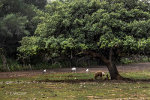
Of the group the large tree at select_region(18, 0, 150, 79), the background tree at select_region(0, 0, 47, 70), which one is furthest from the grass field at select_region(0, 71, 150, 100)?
the background tree at select_region(0, 0, 47, 70)

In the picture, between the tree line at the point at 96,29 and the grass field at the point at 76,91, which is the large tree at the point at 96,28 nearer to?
the tree line at the point at 96,29

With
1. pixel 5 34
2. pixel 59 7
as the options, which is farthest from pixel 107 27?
pixel 5 34

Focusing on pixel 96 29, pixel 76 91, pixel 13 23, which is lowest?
pixel 76 91

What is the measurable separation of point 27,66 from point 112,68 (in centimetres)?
2115

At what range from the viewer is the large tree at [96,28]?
17.5 metres

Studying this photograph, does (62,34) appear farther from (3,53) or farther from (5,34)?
(3,53)

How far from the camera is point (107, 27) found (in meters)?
17.7

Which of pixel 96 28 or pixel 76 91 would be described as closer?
pixel 76 91

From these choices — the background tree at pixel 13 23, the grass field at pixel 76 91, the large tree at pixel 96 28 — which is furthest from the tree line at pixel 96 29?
the background tree at pixel 13 23

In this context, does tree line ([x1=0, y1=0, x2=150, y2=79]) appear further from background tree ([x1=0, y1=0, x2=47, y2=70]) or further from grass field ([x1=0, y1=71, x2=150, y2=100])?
background tree ([x1=0, y1=0, x2=47, y2=70])

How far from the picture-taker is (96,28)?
1767cm

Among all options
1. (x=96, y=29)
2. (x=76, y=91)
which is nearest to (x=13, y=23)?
(x=96, y=29)

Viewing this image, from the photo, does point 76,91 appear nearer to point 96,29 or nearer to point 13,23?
point 96,29

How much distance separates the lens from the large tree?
17.5 m
